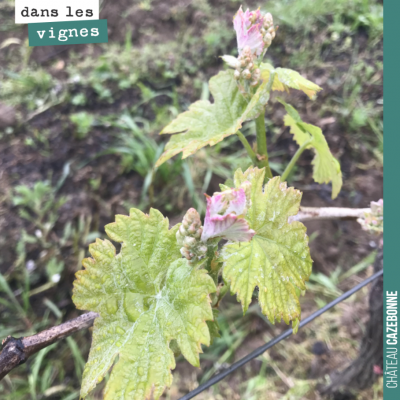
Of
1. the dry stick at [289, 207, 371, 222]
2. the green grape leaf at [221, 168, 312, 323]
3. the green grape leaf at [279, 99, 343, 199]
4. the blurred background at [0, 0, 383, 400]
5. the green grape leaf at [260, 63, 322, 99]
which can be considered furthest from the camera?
the blurred background at [0, 0, 383, 400]

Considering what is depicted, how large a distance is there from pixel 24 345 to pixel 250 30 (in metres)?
0.83

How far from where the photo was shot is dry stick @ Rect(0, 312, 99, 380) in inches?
24.3

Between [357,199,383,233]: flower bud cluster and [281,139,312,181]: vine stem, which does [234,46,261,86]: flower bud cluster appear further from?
[357,199,383,233]: flower bud cluster

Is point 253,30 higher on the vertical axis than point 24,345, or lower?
higher

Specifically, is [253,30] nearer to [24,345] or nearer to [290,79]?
[290,79]

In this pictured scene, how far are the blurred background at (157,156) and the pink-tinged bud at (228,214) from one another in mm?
1455

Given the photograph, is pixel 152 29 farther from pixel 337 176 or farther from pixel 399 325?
pixel 399 325

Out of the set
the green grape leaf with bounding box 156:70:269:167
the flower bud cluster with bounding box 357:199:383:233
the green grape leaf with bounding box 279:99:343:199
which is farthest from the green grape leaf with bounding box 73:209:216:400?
the flower bud cluster with bounding box 357:199:383:233

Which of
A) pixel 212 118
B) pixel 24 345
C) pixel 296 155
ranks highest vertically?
pixel 212 118

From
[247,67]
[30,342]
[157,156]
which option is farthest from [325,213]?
[157,156]

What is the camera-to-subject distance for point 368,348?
5.08 ft

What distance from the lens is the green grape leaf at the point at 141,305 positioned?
0.61m

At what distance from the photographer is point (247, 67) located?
0.76 m

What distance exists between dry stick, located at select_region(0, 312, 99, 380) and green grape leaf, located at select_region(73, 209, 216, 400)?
62 millimetres
